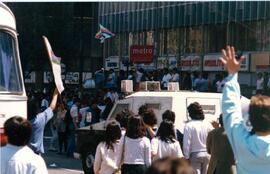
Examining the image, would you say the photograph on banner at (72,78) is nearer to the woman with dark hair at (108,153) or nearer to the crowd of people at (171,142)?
the crowd of people at (171,142)

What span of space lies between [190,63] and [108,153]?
32.3 m

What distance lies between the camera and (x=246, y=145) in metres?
4.43

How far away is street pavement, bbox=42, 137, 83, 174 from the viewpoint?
53.1ft

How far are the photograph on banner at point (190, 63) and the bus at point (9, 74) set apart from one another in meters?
29.3

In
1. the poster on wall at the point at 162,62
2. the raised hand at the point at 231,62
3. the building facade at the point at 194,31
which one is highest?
the building facade at the point at 194,31

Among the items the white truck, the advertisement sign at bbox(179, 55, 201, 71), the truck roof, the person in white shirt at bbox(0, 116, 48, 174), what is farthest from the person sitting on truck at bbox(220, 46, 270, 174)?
the advertisement sign at bbox(179, 55, 201, 71)

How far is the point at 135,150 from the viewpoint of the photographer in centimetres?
878

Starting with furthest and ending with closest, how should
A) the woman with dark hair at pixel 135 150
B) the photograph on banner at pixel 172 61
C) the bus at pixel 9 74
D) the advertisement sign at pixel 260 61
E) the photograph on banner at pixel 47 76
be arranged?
1. the photograph on banner at pixel 47 76
2. the photograph on banner at pixel 172 61
3. the advertisement sign at pixel 260 61
4. the bus at pixel 9 74
5. the woman with dark hair at pixel 135 150

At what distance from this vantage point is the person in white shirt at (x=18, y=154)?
18.2 feet


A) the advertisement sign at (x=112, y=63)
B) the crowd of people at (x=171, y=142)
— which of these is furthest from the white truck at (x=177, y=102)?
the advertisement sign at (x=112, y=63)

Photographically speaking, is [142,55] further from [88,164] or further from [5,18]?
[5,18]

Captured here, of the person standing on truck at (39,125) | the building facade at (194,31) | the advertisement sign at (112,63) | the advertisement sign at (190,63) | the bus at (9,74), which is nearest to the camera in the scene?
the person standing on truck at (39,125)

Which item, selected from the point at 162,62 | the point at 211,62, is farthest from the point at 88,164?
the point at 162,62

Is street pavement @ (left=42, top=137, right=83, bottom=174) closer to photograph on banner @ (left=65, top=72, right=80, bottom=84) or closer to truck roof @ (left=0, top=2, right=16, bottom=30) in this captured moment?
truck roof @ (left=0, top=2, right=16, bottom=30)
